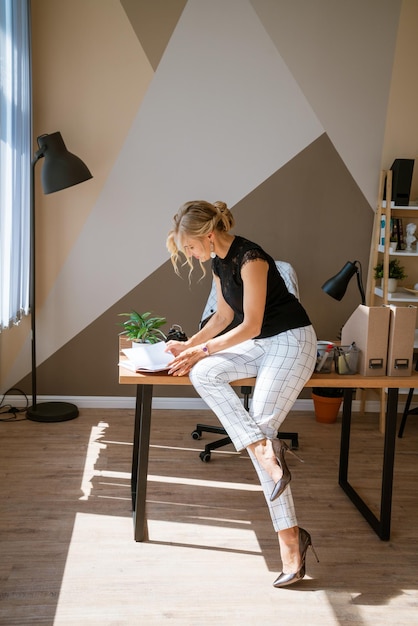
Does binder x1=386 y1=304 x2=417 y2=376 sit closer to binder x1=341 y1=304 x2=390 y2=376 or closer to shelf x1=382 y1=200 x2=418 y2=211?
binder x1=341 y1=304 x2=390 y2=376

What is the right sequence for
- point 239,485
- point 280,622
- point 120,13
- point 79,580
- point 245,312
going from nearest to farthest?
1. point 280,622
2. point 79,580
3. point 245,312
4. point 239,485
5. point 120,13

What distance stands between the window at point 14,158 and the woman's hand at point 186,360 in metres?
1.24

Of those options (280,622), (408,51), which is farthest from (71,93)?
(280,622)

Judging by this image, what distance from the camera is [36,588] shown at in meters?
2.39

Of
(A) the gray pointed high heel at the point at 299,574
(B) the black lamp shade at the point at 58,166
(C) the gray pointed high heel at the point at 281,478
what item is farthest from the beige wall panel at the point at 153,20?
(A) the gray pointed high heel at the point at 299,574

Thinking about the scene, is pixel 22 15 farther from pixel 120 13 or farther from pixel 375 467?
pixel 375 467

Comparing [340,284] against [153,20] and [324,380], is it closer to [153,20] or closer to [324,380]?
[324,380]

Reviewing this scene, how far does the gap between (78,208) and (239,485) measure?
85.0 inches

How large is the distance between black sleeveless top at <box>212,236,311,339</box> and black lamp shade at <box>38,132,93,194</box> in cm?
152

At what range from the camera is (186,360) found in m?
2.69

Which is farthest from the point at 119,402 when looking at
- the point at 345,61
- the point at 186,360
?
the point at 345,61

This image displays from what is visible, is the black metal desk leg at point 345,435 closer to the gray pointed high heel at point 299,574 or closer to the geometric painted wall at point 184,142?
the gray pointed high heel at point 299,574

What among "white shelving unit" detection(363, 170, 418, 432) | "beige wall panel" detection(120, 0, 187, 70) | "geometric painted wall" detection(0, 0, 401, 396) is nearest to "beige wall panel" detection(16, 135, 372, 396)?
"geometric painted wall" detection(0, 0, 401, 396)

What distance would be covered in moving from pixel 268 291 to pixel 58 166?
183 cm
